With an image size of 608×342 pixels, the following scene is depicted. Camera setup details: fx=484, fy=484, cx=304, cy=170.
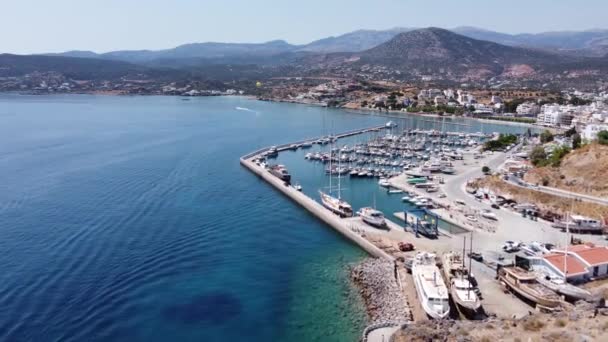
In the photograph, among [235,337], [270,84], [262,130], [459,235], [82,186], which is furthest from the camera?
[270,84]

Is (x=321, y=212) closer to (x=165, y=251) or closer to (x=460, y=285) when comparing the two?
(x=165, y=251)

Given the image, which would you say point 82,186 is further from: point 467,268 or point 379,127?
point 379,127

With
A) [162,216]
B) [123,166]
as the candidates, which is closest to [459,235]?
[162,216]

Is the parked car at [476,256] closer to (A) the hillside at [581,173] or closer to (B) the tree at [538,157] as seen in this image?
(A) the hillside at [581,173]

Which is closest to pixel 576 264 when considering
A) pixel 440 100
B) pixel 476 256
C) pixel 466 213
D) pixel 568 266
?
pixel 568 266

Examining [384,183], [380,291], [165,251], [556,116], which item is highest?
[556,116]

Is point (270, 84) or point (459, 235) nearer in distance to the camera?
point (459, 235)

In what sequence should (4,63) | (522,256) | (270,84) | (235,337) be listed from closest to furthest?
(235,337)
(522,256)
(270,84)
(4,63)

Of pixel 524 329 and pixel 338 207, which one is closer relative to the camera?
pixel 524 329
